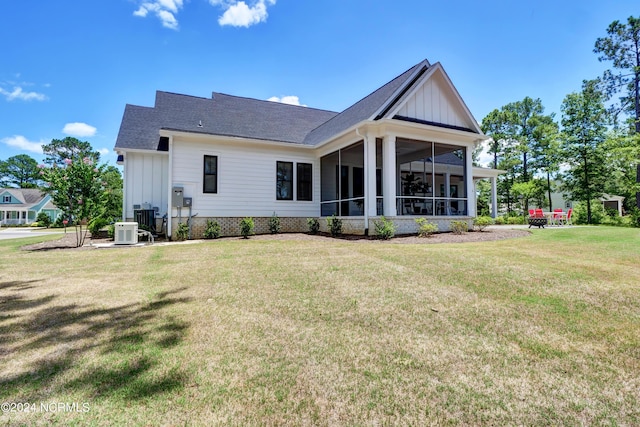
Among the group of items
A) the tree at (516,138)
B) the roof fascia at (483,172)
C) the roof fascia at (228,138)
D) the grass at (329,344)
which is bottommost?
the grass at (329,344)

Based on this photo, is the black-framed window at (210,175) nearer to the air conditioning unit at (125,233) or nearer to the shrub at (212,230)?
the shrub at (212,230)

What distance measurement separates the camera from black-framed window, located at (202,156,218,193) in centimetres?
1221

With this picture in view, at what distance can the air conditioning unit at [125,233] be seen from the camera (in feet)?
32.9

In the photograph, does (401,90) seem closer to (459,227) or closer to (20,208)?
(459,227)

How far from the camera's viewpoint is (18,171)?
66.7 metres

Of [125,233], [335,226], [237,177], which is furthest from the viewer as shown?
[237,177]

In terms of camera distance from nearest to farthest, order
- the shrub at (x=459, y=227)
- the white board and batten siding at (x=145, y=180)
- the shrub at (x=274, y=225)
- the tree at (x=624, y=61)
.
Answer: the shrub at (x=459, y=227) < the shrub at (x=274, y=225) < the white board and batten siding at (x=145, y=180) < the tree at (x=624, y=61)

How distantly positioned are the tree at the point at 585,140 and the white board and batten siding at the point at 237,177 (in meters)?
21.1

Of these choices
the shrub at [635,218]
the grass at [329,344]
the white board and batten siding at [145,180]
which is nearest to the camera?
the grass at [329,344]

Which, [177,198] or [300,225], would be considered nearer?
[177,198]

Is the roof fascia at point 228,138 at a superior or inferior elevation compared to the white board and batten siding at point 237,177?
superior

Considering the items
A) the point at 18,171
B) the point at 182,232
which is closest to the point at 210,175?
the point at 182,232

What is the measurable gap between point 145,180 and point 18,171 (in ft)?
257

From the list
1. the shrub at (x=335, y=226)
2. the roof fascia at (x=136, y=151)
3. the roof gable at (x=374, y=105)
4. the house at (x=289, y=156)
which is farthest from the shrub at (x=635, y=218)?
the roof fascia at (x=136, y=151)
